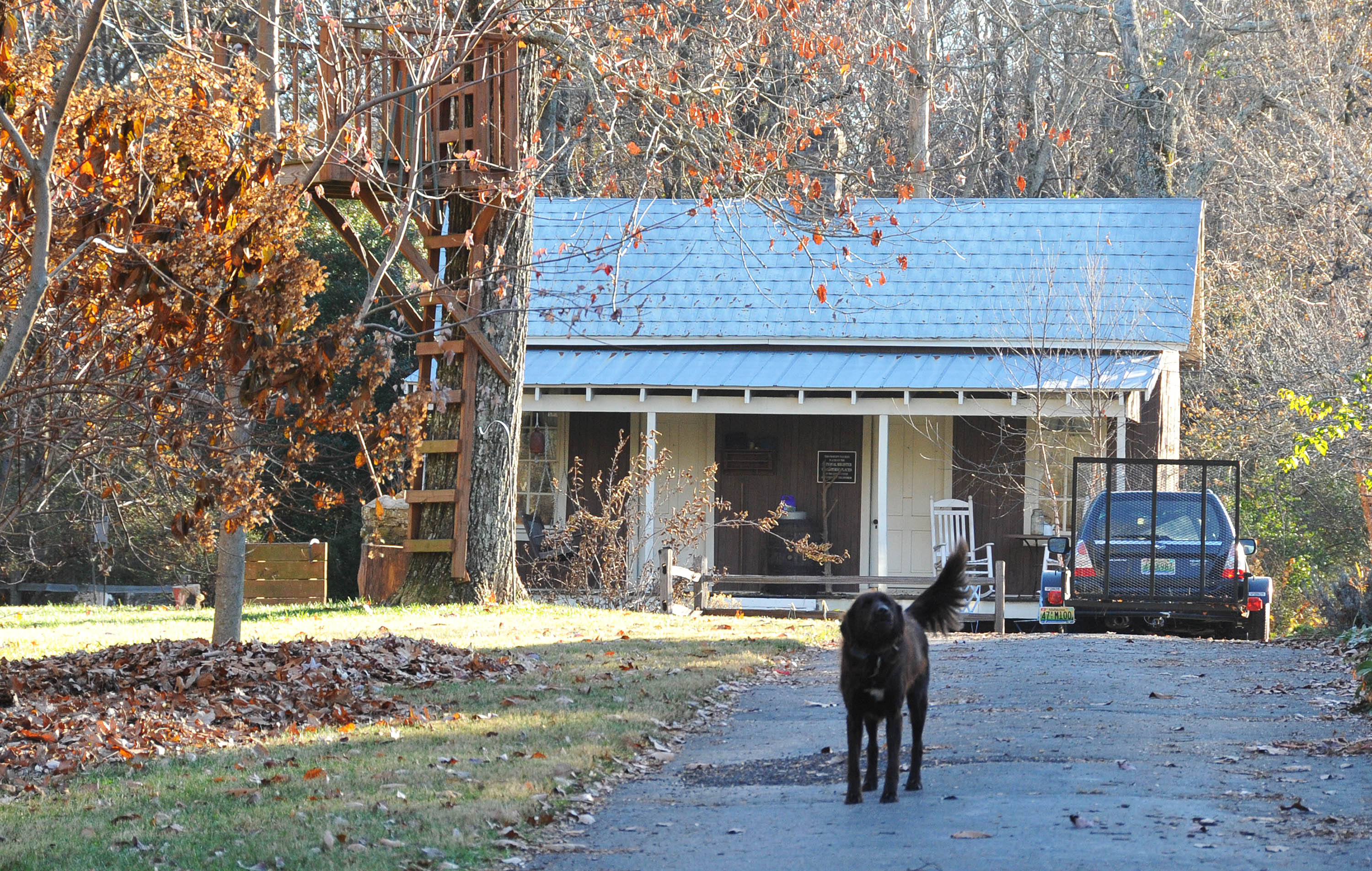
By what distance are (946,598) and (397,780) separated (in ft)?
9.07

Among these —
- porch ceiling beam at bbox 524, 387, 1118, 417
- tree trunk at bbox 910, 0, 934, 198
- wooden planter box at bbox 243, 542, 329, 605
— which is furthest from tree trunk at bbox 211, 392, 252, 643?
tree trunk at bbox 910, 0, 934, 198

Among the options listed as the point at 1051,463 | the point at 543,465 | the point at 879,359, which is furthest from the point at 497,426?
the point at 1051,463

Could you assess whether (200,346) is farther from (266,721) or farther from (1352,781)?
(1352,781)

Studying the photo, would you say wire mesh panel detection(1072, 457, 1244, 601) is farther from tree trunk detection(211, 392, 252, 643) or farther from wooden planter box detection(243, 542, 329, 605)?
wooden planter box detection(243, 542, 329, 605)

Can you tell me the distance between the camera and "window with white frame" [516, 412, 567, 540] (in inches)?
917

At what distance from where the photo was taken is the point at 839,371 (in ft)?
70.6

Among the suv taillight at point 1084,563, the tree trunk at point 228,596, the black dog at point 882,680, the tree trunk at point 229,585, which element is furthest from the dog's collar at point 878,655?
the suv taillight at point 1084,563

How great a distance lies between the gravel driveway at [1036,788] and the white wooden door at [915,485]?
11.8m

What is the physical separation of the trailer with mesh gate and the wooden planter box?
921 centimetres

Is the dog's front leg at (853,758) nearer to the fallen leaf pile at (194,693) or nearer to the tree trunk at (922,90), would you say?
the fallen leaf pile at (194,693)

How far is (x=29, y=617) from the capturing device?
16453 mm

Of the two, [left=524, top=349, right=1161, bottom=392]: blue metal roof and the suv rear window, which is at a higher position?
[left=524, top=349, right=1161, bottom=392]: blue metal roof

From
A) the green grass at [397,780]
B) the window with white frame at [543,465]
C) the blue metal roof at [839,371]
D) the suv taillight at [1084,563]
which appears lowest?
the green grass at [397,780]

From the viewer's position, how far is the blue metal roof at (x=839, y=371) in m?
20.5
